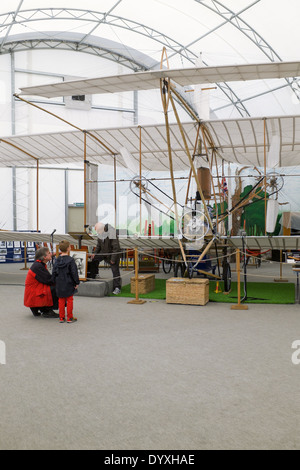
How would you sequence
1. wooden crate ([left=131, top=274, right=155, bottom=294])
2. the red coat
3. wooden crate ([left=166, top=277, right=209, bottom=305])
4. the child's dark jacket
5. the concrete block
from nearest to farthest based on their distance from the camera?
1. the child's dark jacket
2. the red coat
3. wooden crate ([left=166, top=277, right=209, bottom=305])
4. the concrete block
5. wooden crate ([left=131, top=274, right=155, bottom=294])

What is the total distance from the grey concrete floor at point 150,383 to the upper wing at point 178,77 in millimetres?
3280

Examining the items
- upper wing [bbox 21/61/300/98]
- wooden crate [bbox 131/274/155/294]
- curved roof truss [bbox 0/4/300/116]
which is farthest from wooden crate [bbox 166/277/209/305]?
curved roof truss [bbox 0/4/300/116]

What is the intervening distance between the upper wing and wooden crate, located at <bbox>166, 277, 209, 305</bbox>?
3215mm

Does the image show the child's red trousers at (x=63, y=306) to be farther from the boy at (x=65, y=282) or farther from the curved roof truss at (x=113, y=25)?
the curved roof truss at (x=113, y=25)

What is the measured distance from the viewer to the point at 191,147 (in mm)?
9438

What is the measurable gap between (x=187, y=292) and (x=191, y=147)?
4.01 m

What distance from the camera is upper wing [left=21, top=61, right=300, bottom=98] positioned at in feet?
16.6

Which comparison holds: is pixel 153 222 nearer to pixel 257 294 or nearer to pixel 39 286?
pixel 257 294

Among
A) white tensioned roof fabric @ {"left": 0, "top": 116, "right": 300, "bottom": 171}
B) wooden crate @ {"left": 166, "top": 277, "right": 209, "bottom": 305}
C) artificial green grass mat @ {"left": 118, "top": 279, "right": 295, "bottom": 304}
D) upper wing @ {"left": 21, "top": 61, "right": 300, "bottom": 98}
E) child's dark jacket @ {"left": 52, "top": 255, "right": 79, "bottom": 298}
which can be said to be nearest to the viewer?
upper wing @ {"left": 21, "top": 61, "right": 300, "bottom": 98}

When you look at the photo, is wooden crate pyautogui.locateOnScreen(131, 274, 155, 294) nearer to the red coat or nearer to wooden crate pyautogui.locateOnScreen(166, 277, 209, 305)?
wooden crate pyautogui.locateOnScreen(166, 277, 209, 305)

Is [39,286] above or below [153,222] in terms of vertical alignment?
below

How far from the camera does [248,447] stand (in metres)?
2.27

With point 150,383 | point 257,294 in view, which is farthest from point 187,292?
point 150,383

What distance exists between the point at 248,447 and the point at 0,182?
647 inches
